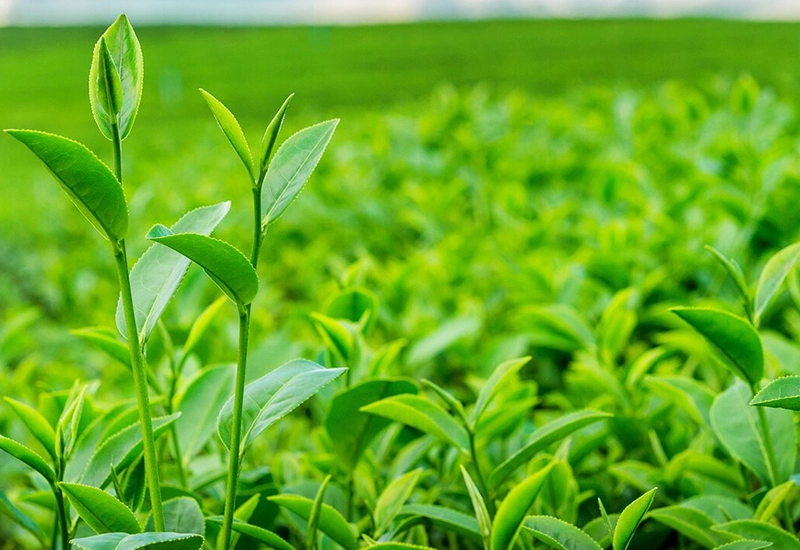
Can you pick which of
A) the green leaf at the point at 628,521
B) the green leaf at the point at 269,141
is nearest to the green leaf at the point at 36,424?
the green leaf at the point at 269,141

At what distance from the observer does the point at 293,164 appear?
0.67 m

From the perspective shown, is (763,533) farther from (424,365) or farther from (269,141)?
(424,365)

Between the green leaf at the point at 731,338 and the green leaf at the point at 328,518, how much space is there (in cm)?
36

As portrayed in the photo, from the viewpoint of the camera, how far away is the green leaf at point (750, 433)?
2.72 feet

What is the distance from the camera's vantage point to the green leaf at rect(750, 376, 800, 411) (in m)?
0.61

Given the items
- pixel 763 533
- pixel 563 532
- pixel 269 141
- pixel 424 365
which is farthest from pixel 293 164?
pixel 424 365

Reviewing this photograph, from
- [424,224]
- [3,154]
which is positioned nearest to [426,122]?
[424,224]

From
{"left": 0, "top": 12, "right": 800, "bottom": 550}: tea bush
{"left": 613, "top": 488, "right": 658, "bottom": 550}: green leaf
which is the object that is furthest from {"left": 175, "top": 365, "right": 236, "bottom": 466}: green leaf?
{"left": 613, "top": 488, "right": 658, "bottom": 550}: green leaf

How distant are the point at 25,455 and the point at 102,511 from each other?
9 centimetres

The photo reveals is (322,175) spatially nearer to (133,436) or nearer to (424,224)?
(424,224)

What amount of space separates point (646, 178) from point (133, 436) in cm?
158

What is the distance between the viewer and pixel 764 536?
0.74 m

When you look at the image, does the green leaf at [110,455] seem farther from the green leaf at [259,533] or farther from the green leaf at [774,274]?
the green leaf at [774,274]

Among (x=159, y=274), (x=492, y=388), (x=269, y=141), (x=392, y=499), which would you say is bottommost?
(x=392, y=499)
